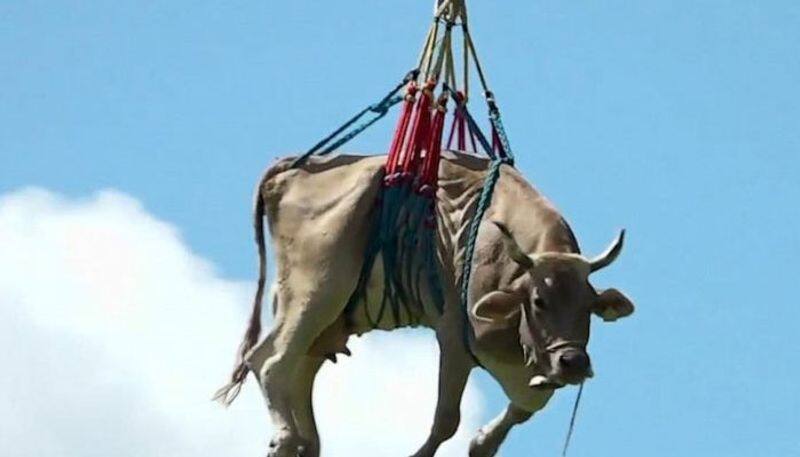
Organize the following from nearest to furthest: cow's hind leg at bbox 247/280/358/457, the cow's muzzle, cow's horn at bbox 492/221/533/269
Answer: the cow's muzzle, cow's horn at bbox 492/221/533/269, cow's hind leg at bbox 247/280/358/457

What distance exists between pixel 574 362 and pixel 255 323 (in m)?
2.00

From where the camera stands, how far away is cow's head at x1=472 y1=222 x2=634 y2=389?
51.0 feet

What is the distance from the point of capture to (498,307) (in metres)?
15.7

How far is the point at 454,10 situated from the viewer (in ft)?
54.0

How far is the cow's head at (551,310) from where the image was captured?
15.5 m

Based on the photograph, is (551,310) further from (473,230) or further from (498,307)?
(473,230)

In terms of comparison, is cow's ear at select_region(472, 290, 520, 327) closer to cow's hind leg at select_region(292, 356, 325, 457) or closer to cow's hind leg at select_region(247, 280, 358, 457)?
cow's hind leg at select_region(247, 280, 358, 457)

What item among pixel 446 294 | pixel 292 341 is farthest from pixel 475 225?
pixel 292 341

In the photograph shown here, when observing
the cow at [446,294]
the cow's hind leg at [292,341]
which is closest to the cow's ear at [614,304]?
the cow at [446,294]

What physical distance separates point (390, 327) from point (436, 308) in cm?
34

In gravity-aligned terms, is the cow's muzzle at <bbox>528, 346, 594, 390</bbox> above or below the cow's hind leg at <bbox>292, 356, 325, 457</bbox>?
above

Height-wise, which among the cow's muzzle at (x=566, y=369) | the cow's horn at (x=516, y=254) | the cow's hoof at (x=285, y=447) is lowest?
the cow's hoof at (x=285, y=447)

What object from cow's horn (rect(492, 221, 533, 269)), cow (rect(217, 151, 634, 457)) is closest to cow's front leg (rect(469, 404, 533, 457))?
cow (rect(217, 151, 634, 457))

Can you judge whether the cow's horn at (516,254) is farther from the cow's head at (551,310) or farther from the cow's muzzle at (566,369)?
the cow's muzzle at (566,369)
